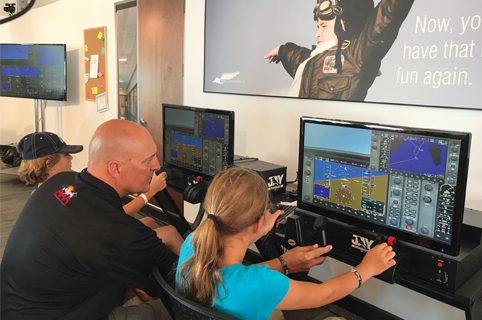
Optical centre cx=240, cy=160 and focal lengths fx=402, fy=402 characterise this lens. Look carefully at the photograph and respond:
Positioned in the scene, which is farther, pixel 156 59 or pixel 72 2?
pixel 72 2

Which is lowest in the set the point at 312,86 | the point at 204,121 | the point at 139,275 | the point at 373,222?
the point at 139,275

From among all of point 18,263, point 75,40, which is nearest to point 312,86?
point 18,263

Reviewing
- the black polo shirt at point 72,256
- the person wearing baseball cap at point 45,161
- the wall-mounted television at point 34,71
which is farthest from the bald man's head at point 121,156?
the wall-mounted television at point 34,71

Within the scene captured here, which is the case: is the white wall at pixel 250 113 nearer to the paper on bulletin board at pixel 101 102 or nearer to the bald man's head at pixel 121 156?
the paper on bulletin board at pixel 101 102

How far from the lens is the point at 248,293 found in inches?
42.1

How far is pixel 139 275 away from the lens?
1366 mm

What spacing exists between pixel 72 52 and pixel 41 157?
11.3ft

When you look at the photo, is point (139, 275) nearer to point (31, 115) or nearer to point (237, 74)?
point (237, 74)

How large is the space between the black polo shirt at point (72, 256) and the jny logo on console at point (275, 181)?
883 mm

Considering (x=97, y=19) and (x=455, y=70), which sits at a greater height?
(x=97, y=19)

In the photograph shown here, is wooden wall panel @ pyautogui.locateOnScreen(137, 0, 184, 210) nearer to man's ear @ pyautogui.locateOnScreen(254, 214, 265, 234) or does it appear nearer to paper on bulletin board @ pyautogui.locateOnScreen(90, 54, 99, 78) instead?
paper on bulletin board @ pyautogui.locateOnScreen(90, 54, 99, 78)

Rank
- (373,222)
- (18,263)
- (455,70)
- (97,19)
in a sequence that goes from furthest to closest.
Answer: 1. (97,19)
2. (455,70)
3. (373,222)
4. (18,263)

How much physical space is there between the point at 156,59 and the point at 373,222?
2.85m

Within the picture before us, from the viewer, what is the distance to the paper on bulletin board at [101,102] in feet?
15.3
